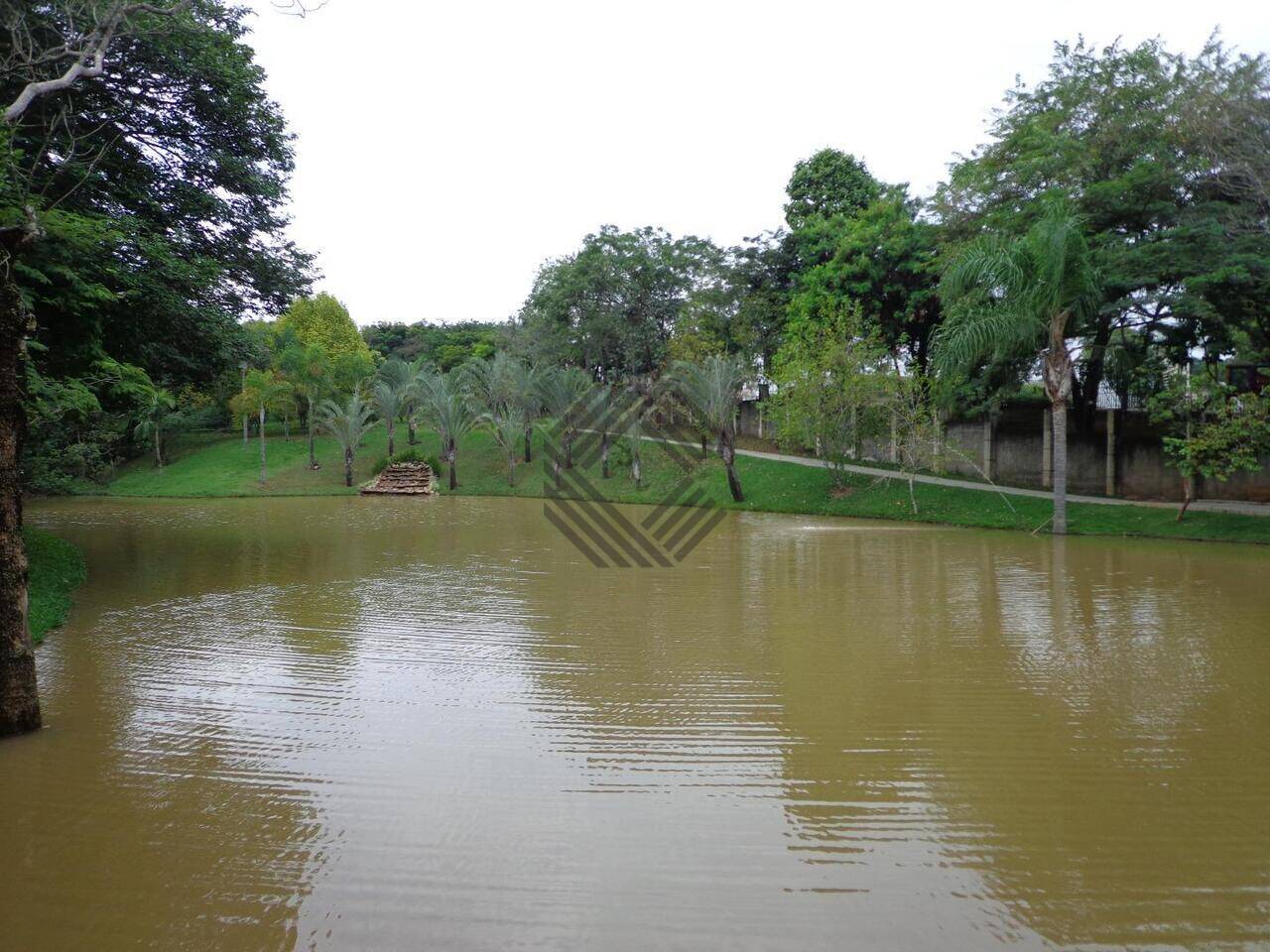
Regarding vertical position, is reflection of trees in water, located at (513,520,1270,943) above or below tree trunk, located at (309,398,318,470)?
below

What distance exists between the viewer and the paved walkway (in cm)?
1661

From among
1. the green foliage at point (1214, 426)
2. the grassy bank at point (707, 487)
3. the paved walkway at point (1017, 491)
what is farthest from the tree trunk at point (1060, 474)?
the paved walkway at point (1017, 491)

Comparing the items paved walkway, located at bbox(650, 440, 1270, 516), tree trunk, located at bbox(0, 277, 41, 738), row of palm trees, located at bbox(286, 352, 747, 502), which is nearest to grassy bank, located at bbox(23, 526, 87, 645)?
tree trunk, located at bbox(0, 277, 41, 738)

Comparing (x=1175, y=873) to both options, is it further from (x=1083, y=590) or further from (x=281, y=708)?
(x=1083, y=590)

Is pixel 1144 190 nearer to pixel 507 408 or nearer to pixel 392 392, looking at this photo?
pixel 507 408

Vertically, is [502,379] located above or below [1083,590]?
above

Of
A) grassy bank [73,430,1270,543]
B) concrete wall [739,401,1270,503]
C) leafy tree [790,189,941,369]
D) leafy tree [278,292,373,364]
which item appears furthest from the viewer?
leafy tree [278,292,373,364]

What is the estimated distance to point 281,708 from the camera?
5.40 m

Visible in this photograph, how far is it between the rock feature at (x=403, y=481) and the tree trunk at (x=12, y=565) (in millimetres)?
23767

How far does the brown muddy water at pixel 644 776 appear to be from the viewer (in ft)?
9.85

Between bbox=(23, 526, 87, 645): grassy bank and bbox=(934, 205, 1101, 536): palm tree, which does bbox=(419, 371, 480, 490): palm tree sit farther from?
bbox=(934, 205, 1101, 536): palm tree

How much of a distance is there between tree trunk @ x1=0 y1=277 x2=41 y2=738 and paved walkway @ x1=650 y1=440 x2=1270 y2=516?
61.3 ft

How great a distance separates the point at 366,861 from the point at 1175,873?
3.27 metres

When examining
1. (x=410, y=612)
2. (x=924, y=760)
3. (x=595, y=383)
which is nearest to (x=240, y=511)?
(x=595, y=383)
